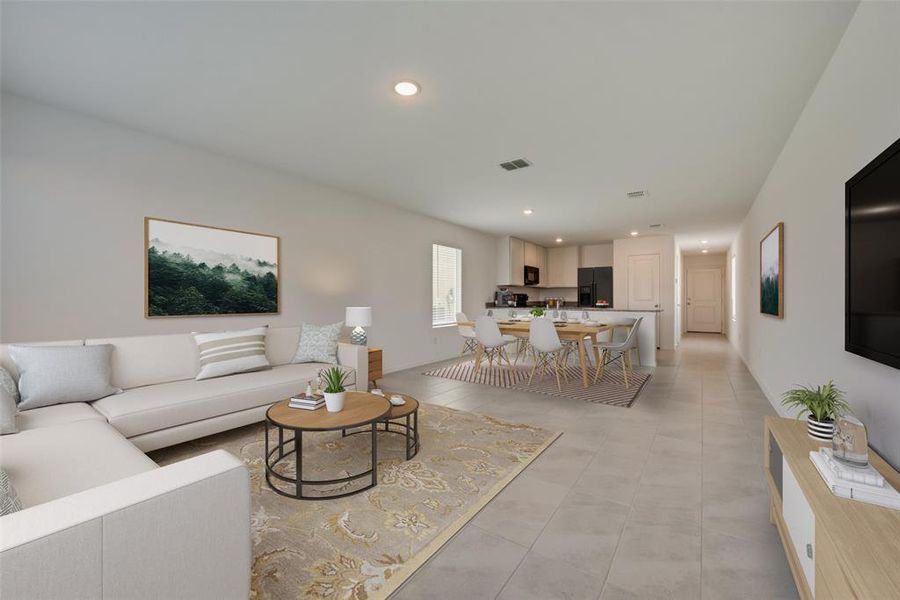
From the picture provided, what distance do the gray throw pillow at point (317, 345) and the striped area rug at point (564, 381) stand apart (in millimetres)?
1994

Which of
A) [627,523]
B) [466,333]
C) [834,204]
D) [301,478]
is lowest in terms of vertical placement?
[627,523]

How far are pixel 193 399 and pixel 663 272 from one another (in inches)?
337

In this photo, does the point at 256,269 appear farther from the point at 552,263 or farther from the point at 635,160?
the point at 552,263

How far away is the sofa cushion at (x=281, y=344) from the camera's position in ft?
12.0

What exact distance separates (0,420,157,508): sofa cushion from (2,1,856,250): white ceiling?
214cm

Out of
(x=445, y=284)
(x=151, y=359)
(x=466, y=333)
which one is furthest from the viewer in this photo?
(x=445, y=284)

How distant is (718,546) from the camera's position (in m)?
1.72

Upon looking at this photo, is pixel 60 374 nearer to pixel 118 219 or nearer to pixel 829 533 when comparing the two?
pixel 118 219

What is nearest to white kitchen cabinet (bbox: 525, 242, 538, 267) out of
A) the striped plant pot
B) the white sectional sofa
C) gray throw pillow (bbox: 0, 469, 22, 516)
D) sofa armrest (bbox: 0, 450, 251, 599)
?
the striped plant pot

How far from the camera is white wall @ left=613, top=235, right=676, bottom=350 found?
8.11 metres

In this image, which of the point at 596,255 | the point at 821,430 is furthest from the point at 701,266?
the point at 821,430

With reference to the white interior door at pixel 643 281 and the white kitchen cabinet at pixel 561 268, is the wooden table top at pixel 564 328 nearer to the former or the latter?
the white interior door at pixel 643 281

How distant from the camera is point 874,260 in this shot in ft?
4.86

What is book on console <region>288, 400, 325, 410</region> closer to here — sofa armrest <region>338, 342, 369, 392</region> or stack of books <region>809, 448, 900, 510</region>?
sofa armrest <region>338, 342, 369, 392</region>
